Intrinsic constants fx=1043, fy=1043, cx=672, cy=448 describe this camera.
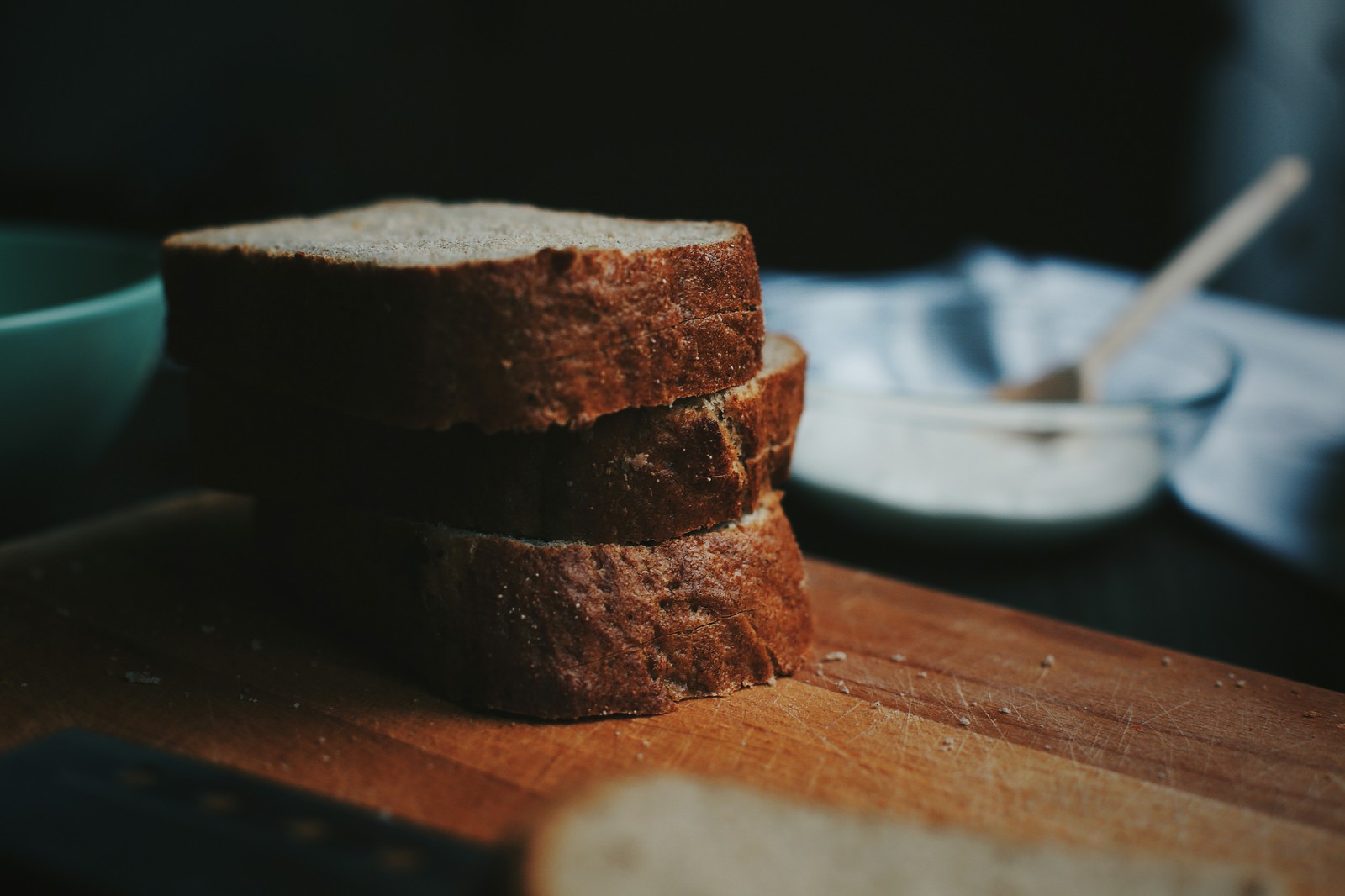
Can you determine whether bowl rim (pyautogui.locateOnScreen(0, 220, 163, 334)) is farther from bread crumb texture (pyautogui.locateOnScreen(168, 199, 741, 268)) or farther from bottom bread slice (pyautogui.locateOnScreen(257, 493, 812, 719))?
bottom bread slice (pyautogui.locateOnScreen(257, 493, 812, 719))

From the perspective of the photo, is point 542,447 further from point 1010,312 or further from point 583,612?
point 1010,312

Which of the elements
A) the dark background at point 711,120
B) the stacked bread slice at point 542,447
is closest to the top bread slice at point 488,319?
the stacked bread slice at point 542,447

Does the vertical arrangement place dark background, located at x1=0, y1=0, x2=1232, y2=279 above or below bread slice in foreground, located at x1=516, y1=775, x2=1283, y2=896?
above

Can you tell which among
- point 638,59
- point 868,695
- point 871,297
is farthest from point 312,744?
point 638,59

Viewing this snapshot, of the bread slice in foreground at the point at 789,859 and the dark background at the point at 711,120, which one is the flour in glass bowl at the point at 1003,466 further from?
the bread slice in foreground at the point at 789,859

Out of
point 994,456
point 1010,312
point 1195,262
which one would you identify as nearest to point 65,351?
point 994,456

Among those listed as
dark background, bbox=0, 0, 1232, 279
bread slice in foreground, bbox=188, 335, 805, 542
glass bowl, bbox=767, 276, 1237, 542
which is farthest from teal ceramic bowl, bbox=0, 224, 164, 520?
glass bowl, bbox=767, 276, 1237, 542
